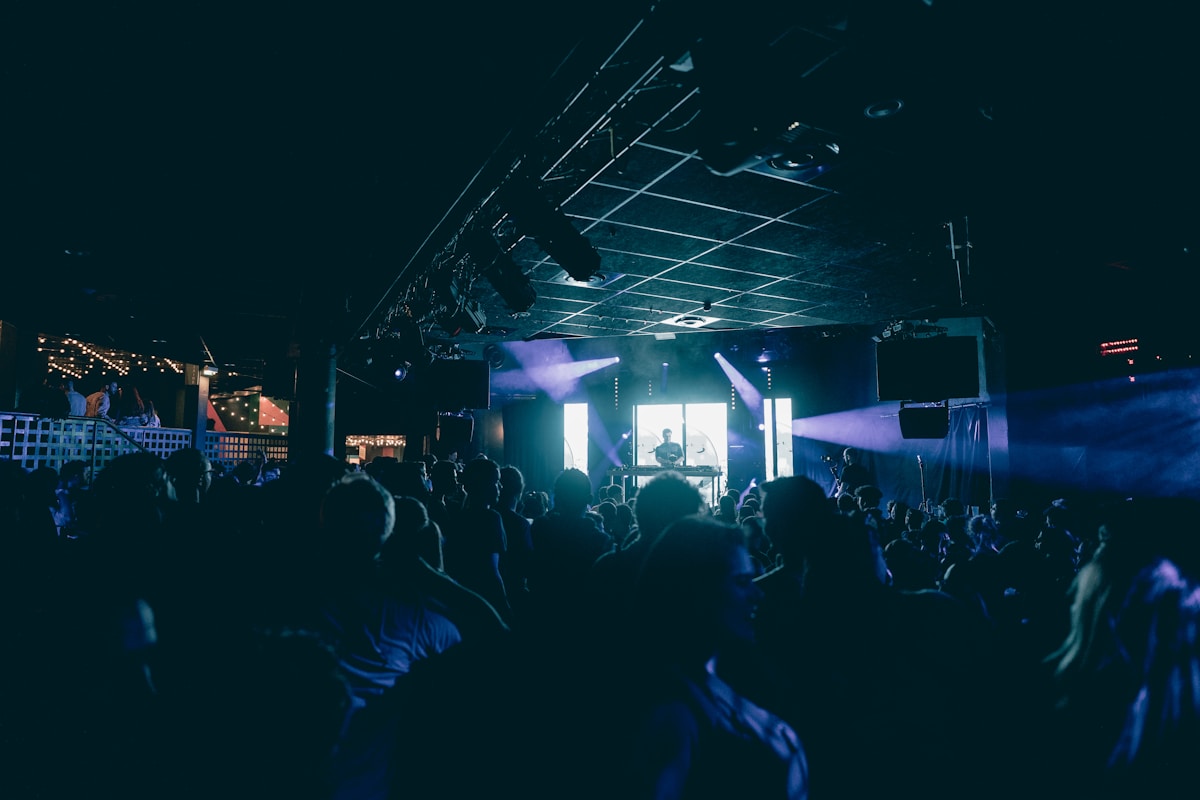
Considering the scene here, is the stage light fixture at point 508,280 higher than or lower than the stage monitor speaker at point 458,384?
higher

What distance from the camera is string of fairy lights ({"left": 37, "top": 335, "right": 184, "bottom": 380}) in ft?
38.6

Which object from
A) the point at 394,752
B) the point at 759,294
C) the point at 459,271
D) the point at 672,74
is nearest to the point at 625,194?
the point at 672,74

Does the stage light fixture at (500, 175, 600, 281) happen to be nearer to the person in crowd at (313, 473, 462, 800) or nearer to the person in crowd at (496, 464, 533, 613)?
the person in crowd at (496, 464, 533, 613)

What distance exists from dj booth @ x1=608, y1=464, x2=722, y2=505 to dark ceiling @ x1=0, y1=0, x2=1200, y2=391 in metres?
5.01

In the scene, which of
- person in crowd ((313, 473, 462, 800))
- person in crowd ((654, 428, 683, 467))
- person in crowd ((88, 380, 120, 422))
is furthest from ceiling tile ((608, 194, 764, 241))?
person in crowd ((88, 380, 120, 422))

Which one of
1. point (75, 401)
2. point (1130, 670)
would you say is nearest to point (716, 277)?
point (1130, 670)

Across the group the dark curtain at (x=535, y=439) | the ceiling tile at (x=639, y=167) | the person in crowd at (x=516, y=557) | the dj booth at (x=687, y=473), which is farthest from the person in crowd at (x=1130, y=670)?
the dark curtain at (x=535, y=439)

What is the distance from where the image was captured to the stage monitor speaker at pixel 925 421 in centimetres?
840

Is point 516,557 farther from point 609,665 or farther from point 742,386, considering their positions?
point 742,386

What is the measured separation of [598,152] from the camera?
4355 mm

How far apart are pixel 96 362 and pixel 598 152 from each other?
44.0 ft

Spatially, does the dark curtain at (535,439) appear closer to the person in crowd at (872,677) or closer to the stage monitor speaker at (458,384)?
the stage monitor speaker at (458,384)

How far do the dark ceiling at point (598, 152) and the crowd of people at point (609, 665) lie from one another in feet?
6.34

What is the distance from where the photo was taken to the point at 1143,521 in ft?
5.88
